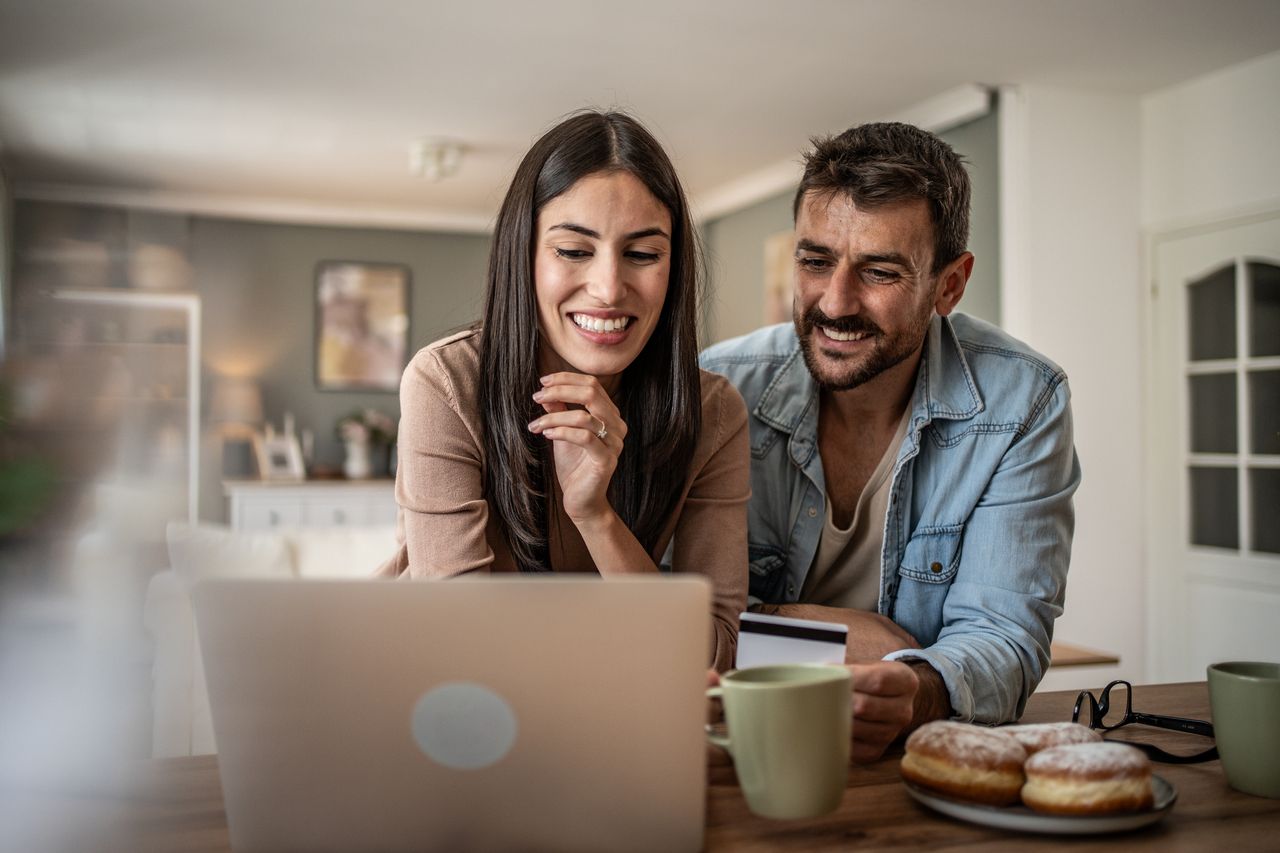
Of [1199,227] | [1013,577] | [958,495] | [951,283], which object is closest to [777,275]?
[1199,227]

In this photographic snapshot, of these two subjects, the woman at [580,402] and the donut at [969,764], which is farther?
the woman at [580,402]

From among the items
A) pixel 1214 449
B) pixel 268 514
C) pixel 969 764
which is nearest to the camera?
pixel 969 764

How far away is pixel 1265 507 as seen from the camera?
4254 mm

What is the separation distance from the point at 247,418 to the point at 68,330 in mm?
6151

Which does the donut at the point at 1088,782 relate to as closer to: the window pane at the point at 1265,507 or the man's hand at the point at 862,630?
the man's hand at the point at 862,630

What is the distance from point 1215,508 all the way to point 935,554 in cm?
355

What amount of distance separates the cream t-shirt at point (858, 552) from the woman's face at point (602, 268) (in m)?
0.50

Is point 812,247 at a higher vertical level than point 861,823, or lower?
higher

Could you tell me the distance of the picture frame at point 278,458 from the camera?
6.78 metres

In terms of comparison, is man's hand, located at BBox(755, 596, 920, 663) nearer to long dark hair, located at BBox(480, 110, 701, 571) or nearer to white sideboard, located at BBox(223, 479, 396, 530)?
long dark hair, located at BBox(480, 110, 701, 571)

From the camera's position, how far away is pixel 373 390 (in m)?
7.34

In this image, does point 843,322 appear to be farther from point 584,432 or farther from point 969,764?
point 969,764

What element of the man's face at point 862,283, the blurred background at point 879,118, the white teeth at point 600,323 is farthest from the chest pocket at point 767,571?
the blurred background at point 879,118

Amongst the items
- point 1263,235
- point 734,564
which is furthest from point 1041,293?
point 734,564
